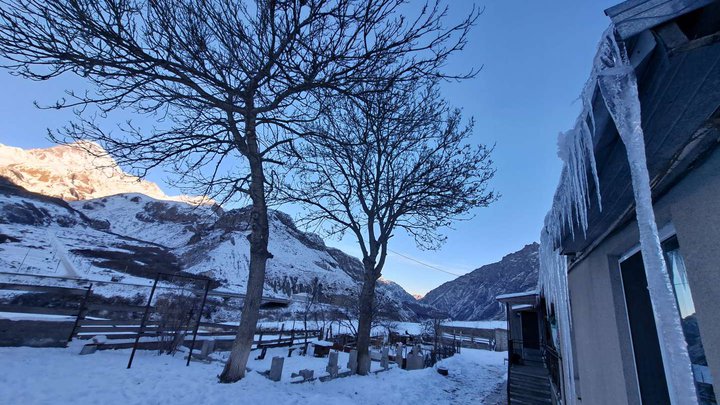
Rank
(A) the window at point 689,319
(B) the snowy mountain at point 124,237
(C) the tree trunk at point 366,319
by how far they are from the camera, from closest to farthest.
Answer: (A) the window at point 689,319
(C) the tree trunk at point 366,319
(B) the snowy mountain at point 124,237

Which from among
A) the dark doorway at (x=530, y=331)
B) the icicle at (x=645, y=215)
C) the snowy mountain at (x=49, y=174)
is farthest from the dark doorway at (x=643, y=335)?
the snowy mountain at (x=49, y=174)

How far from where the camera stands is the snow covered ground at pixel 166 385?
17.5 ft

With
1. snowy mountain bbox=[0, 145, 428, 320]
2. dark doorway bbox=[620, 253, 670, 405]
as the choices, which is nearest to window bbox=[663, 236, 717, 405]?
dark doorway bbox=[620, 253, 670, 405]

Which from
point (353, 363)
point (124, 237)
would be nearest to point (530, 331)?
point (353, 363)

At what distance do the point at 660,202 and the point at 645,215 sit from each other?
111cm

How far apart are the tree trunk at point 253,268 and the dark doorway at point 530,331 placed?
1792 cm

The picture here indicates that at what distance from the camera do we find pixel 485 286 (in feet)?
416

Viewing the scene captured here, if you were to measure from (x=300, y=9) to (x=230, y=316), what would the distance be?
3093 cm

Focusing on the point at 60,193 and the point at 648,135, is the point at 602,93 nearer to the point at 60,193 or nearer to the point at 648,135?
the point at 648,135

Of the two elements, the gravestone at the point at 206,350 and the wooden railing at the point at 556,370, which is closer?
the wooden railing at the point at 556,370

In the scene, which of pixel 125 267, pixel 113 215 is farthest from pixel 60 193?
pixel 125 267

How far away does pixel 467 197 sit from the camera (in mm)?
11508

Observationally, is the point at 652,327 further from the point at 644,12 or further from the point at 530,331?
the point at 530,331

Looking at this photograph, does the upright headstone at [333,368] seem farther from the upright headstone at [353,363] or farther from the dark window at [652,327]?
the dark window at [652,327]
